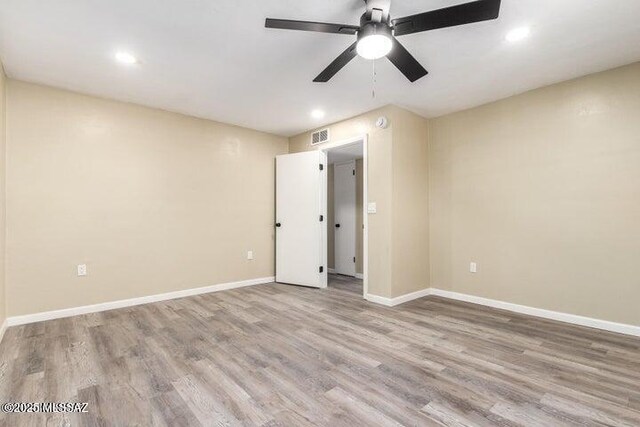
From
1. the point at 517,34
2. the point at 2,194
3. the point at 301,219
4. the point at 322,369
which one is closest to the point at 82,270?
the point at 2,194

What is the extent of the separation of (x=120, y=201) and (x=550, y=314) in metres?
4.90

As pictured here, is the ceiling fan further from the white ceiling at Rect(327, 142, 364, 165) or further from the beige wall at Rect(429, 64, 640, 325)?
the white ceiling at Rect(327, 142, 364, 165)

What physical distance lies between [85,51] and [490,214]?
14.2 ft

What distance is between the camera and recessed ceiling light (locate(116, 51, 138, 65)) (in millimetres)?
2541

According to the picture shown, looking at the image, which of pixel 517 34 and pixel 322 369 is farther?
pixel 517 34

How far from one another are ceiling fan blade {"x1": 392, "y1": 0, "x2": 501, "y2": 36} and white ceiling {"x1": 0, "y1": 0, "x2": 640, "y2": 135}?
296mm

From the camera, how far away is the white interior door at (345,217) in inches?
219

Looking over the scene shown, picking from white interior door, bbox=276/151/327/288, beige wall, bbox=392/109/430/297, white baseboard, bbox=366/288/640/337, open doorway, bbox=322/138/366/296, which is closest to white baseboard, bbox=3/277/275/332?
white interior door, bbox=276/151/327/288

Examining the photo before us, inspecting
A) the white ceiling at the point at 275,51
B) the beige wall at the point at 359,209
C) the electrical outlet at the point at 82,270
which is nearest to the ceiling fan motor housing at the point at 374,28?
the white ceiling at the point at 275,51

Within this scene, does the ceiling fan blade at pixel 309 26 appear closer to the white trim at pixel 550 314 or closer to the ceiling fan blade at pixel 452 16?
the ceiling fan blade at pixel 452 16

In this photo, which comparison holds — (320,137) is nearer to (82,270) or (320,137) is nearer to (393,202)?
(393,202)

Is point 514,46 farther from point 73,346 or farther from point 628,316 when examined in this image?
point 73,346

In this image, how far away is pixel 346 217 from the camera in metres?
5.71

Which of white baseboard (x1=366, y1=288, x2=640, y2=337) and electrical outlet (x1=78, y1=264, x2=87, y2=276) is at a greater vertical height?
electrical outlet (x1=78, y1=264, x2=87, y2=276)
